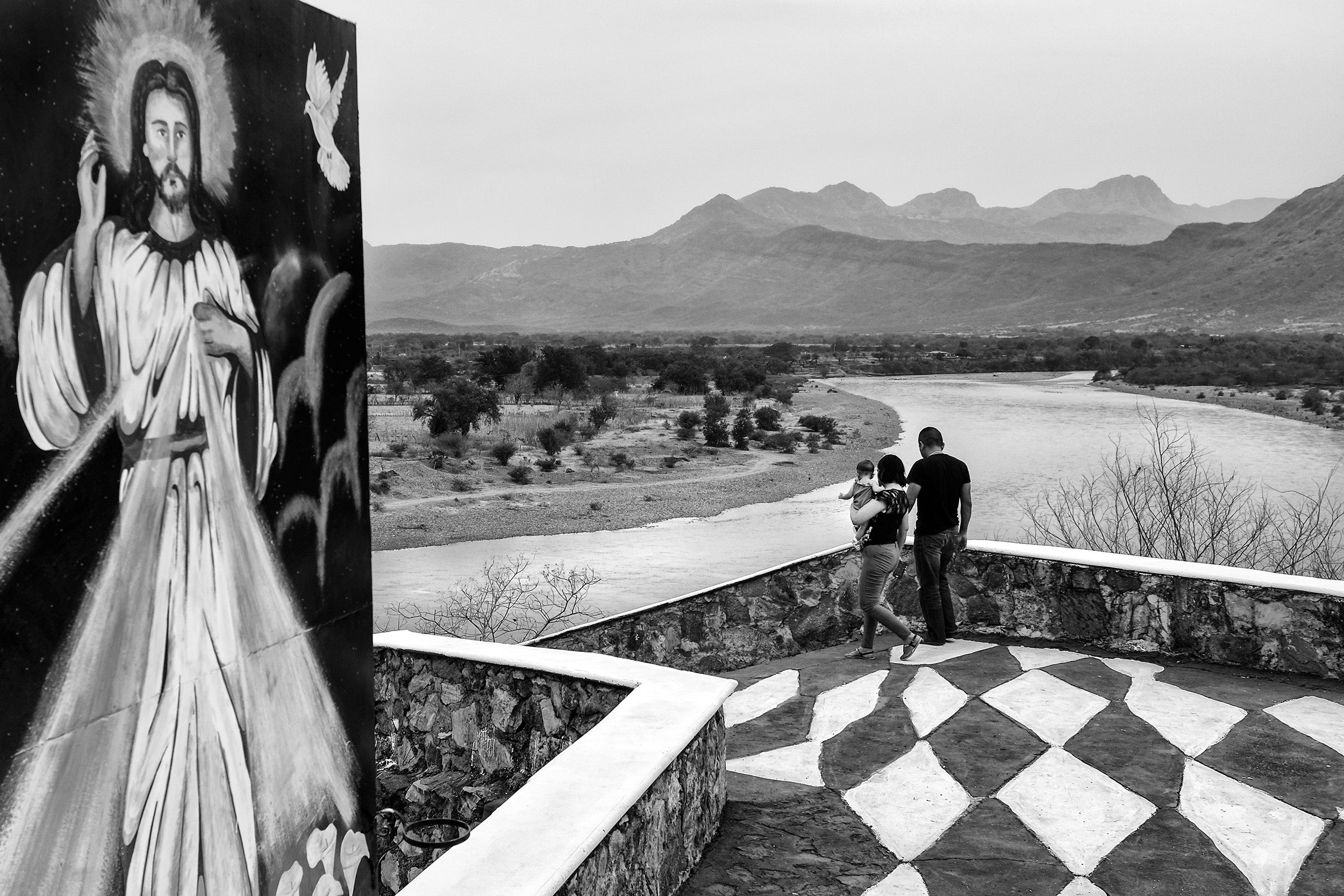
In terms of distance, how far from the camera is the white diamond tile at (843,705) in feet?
17.5

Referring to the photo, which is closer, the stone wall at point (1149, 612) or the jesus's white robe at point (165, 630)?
the jesus's white robe at point (165, 630)

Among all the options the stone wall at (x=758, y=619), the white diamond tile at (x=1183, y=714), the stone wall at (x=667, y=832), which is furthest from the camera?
the stone wall at (x=758, y=619)

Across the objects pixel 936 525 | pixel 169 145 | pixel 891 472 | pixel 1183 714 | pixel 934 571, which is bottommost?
pixel 1183 714

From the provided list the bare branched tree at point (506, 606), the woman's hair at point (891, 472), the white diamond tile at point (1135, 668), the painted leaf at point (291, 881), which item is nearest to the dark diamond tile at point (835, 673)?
the woman's hair at point (891, 472)

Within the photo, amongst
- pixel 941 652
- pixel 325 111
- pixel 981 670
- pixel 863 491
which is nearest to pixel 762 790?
pixel 981 670

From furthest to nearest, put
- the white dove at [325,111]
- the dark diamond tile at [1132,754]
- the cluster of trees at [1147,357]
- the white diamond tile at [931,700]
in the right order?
1. the cluster of trees at [1147,357]
2. the white diamond tile at [931,700]
3. the dark diamond tile at [1132,754]
4. the white dove at [325,111]

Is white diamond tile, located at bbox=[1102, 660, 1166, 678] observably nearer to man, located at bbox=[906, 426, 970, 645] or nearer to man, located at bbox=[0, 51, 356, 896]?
man, located at bbox=[906, 426, 970, 645]

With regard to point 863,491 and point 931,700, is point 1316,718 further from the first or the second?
point 863,491

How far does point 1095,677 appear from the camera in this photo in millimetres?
5848

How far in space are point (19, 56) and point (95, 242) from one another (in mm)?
334

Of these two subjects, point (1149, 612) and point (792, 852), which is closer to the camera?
point (792, 852)

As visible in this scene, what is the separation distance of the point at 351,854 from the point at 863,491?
4065 mm

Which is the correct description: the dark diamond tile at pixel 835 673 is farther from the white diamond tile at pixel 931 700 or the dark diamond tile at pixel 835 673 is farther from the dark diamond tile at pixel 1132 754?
the dark diamond tile at pixel 1132 754

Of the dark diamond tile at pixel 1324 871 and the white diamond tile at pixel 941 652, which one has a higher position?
the dark diamond tile at pixel 1324 871
